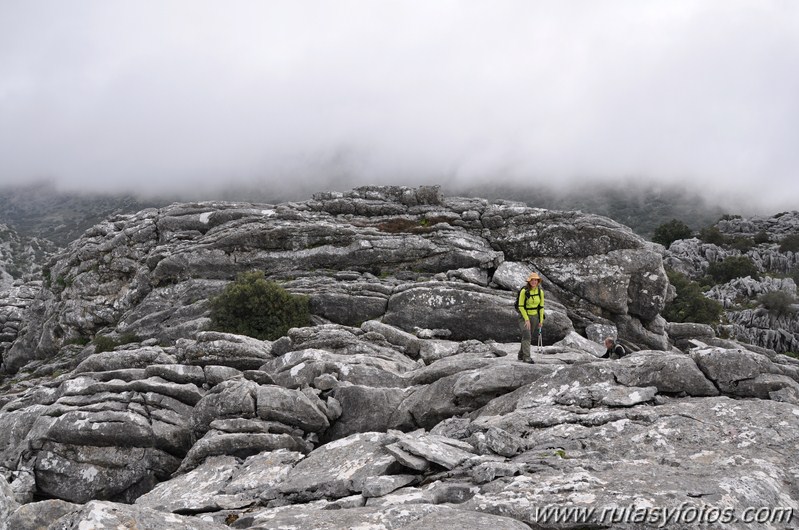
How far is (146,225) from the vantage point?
153 feet

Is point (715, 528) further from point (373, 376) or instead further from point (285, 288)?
point (285, 288)

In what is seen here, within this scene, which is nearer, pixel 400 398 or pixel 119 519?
pixel 119 519

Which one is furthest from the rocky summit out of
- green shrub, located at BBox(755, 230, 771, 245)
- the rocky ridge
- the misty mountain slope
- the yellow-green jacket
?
the misty mountain slope

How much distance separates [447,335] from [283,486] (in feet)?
59.9

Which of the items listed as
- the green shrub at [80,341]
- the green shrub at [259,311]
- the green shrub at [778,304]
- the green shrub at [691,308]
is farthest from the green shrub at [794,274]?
the green shrub at [80,341]

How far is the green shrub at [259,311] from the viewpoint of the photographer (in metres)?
32.6

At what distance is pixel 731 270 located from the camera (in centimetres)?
8250

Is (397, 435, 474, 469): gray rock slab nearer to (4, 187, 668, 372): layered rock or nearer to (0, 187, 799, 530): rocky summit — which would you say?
(0, 187, 799, 530): rocky summit

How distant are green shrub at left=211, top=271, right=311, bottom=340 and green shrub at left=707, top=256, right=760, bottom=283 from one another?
72.3m

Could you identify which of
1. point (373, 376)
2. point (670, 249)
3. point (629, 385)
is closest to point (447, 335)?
point (373, 376)

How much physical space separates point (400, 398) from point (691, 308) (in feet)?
142

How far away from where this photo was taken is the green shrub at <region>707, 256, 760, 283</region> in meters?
82.0

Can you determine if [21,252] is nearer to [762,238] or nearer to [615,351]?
[615,351]

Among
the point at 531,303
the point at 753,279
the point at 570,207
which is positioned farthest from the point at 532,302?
the point at 570,207
